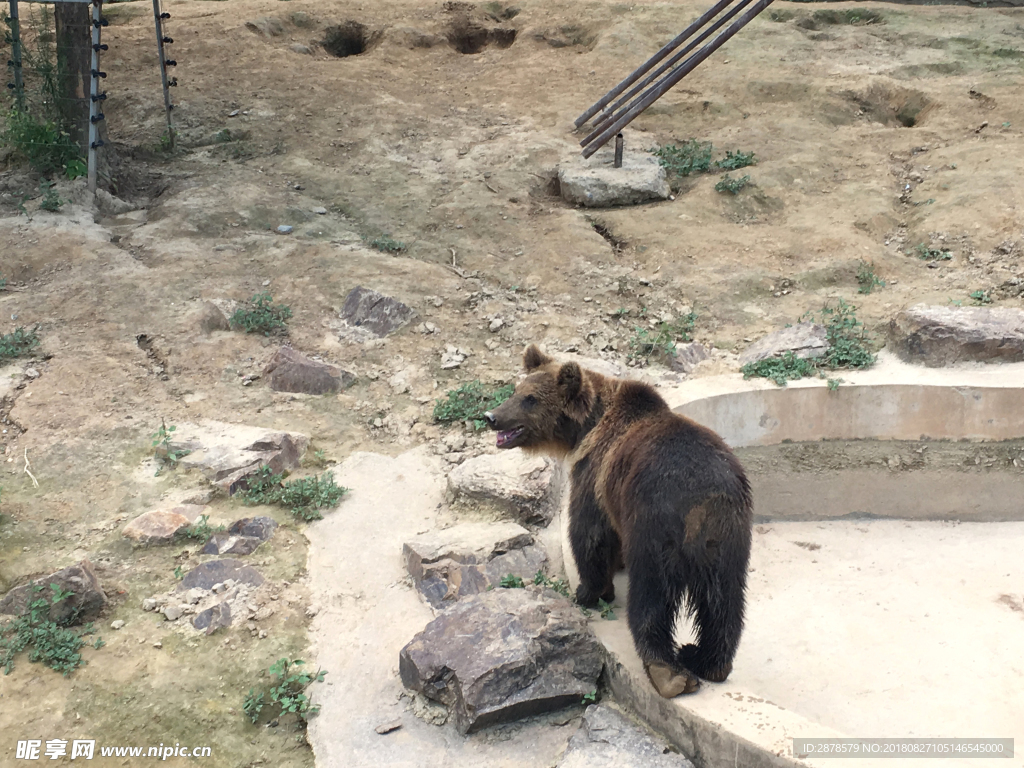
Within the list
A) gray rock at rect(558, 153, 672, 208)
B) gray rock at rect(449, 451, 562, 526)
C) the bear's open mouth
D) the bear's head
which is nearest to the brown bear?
the bear's head

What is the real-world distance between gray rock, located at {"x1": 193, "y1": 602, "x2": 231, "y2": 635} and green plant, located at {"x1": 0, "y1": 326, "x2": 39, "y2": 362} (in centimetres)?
327

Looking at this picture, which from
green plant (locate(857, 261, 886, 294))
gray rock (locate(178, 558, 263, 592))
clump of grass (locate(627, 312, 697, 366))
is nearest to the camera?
gray rock (locate(178, 558, 263, 592))

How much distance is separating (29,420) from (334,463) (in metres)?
2.08

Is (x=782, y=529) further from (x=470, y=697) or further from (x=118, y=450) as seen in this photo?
(x=118, y=450)

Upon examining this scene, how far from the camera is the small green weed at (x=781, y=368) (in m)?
6.52

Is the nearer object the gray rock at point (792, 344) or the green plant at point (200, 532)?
the green plant at point (200, 532)

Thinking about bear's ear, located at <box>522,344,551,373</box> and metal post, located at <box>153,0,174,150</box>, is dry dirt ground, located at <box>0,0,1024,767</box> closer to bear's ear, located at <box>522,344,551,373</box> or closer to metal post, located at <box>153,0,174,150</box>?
metal post, located at <box>153,0,174,150</box>

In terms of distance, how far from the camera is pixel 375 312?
7.52 m

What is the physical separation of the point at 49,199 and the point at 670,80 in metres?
6.32

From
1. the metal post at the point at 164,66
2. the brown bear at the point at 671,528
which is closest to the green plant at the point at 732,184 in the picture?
the brown bear at the point at 671,528

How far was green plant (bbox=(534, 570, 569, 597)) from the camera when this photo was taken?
15.9 feet

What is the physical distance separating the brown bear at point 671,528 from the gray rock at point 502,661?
1.24 feet

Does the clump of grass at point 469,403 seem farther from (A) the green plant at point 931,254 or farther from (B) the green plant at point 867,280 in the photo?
(A) the green plant at point 931,254

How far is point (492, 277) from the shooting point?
8.34m
